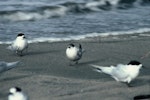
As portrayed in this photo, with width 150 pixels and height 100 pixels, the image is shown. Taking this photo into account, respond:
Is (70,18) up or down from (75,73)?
down

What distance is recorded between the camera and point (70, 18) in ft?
53.6

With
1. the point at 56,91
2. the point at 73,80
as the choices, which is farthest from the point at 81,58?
the point at 56,91

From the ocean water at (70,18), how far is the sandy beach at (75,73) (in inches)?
47.4

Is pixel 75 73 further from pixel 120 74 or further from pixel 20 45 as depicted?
pixel 20 45

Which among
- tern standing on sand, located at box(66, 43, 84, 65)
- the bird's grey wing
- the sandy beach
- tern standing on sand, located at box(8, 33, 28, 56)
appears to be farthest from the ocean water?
the bird's grey wing

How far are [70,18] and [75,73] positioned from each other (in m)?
7.49

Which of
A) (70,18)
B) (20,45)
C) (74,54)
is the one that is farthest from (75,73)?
(70,18)

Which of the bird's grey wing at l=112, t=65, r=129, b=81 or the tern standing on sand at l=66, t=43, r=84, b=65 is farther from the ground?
the bird's grey wing at l=112, t=65, r=129, b=81

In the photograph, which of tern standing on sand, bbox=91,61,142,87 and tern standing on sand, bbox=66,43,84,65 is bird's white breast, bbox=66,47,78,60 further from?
tern standing on sand, bbox=91,61,142,87

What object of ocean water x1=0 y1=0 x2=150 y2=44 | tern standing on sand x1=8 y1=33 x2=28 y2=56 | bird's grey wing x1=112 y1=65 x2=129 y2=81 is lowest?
ocean water x1=0 y1=0 x2=150 y2=44

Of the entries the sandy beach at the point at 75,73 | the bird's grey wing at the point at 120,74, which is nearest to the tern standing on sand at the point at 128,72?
the bird's grey wing at the point at 120,74

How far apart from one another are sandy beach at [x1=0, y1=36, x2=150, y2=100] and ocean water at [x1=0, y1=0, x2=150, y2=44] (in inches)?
47.4

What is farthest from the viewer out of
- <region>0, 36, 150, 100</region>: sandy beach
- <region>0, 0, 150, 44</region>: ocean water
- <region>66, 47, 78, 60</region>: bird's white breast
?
<region>0, 0, 150, 44</region>: ocean water

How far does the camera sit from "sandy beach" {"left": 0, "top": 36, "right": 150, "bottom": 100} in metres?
7.45
